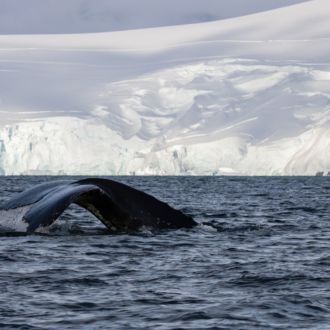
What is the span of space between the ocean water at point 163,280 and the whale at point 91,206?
307 millimetres

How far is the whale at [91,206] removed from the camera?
20.9 ft

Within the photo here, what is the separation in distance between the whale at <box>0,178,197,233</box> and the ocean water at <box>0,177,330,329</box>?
31 centimetres

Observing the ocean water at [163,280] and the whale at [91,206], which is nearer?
the ocean water at [163,280]

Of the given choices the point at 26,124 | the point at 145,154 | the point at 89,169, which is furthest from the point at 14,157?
the point at 145,154

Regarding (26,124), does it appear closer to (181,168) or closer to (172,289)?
(181,168)

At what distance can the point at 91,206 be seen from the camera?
23.6 feet

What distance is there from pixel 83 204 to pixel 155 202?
1.21 meters

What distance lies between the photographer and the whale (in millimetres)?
6383

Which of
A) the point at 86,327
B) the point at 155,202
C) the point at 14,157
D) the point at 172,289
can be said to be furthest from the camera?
the point at 14,157

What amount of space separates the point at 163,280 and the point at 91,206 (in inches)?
74.8

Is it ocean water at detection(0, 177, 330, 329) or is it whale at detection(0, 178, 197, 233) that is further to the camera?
whale at detection(0, 178, 197, 233)

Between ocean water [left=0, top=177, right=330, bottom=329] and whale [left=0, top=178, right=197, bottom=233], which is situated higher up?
whale [left=0, top=178, right=197, bottom=233]

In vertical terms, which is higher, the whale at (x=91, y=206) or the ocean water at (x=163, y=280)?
the whale at (x=91, y=206)

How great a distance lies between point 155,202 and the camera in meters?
7.70
